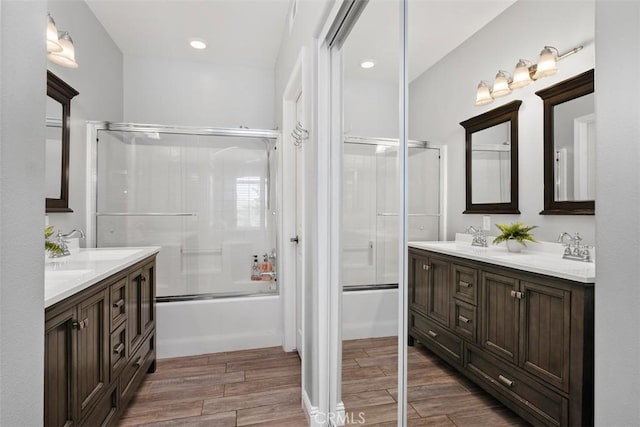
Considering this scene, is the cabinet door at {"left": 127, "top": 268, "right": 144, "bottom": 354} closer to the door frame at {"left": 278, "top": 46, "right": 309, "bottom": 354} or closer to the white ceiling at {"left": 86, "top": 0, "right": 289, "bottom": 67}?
the door frame at {"left": 278, "top": 46, "right": 309, "bottom": 354}

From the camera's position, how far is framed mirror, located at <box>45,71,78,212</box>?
204cm

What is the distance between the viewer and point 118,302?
1759 millimetres

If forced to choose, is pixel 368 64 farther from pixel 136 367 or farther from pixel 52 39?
pixel 136 367

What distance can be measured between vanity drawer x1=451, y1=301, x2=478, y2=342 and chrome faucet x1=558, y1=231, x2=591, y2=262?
0.95ft

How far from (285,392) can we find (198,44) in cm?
305

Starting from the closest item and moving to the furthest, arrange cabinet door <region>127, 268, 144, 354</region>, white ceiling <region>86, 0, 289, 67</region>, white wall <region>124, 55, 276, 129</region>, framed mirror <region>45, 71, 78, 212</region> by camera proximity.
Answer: cabinet door <region>127, 268, 144, 354</region>, framed mirror <region>45, 71, 78, 212</region>, white ceiling <region>86, 0, 289, 67</region>, white wall <region>124, 55, 276, 129</region>

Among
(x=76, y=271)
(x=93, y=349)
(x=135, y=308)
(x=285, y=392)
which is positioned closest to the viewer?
(x=93, y=349)

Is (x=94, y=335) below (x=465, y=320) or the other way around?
below

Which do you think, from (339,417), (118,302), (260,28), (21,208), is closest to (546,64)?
(21,208)

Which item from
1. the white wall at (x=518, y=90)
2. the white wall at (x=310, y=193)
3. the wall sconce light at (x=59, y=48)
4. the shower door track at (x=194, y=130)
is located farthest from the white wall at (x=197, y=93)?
the white wall at (x=518, y=90)

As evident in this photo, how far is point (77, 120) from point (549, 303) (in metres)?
3.00

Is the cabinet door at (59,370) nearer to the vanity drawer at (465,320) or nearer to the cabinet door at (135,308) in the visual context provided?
the cabinet door at (135,308)

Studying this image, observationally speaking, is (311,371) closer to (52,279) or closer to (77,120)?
(52,279)

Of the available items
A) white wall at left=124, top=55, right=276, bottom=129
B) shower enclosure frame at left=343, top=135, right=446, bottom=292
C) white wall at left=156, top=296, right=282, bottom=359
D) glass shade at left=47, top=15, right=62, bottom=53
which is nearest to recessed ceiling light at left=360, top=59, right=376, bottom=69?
shower enclosure frame at left=343, top=135, right=446, bottom=292
